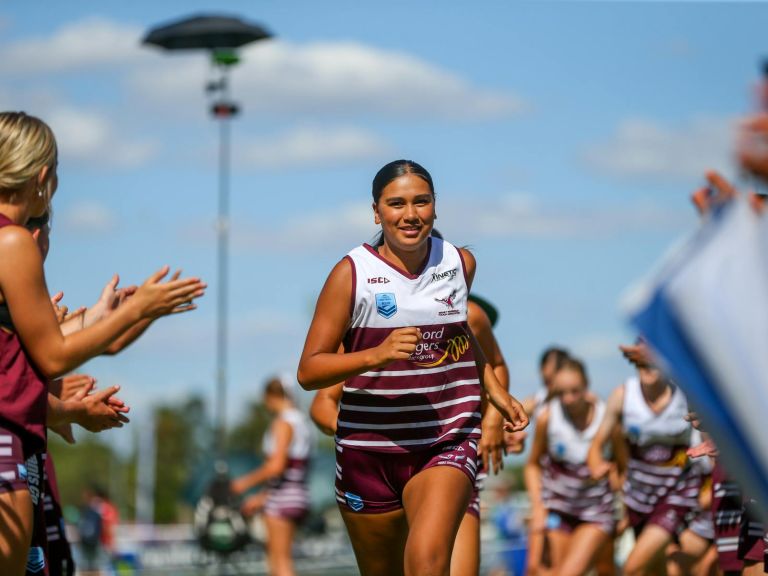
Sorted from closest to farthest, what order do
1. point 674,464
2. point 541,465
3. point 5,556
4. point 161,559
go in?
point 5,556, point 674,464, point 541,465, point 161,559

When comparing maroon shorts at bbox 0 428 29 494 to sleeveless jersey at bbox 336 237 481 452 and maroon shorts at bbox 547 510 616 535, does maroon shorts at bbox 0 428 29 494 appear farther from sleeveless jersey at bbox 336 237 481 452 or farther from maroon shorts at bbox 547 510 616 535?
maroon shorts at bbox 547 510 616 535

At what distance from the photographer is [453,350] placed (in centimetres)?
641

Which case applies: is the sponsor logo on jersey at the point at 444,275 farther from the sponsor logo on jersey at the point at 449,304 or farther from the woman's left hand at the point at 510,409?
the woman's left hand at the point at 510,409

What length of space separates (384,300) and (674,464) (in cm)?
517

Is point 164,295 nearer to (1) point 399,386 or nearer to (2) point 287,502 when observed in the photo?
(1) point 399,386

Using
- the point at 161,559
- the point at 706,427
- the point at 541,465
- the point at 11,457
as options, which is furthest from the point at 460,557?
the point at 161,559

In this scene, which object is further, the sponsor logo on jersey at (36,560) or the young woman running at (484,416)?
the young woman running at (484,416)

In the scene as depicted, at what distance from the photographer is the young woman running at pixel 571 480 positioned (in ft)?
37.7

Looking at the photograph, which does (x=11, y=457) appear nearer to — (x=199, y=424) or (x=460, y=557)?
(x=460, y=557)

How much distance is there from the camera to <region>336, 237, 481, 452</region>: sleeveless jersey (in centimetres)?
630

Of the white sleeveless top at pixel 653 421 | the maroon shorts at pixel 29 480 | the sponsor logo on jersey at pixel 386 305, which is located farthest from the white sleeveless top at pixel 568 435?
the maroon shorts at pixel 29 480

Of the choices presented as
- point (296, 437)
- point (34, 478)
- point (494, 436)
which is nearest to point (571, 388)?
point (494, 436)

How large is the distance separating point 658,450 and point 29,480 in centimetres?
684

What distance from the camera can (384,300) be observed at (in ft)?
20.7
